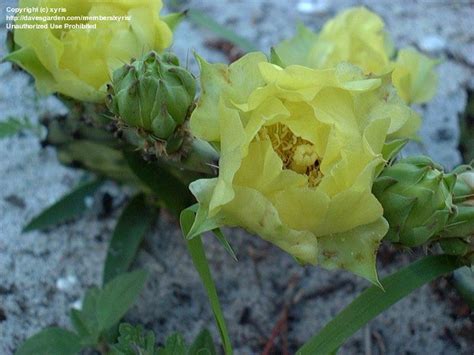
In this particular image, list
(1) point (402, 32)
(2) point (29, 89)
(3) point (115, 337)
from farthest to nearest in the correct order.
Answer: (1) point (402, 32), (2) point (29, 89), (3) point (115, 337)

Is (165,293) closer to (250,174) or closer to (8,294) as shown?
(8,294)

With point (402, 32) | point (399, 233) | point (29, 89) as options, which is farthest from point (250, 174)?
Answer: point (402, 32)

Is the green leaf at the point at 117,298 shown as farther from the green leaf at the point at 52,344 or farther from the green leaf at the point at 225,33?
the green leaf at the point at 225,33

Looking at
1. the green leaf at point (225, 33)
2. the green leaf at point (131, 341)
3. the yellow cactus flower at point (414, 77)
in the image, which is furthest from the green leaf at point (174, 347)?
the green leaf at point (225, 33)

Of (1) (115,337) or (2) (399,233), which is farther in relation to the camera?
(1) (115,337)

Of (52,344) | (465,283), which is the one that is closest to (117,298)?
(52,344)

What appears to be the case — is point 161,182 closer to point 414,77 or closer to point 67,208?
point 67,208
